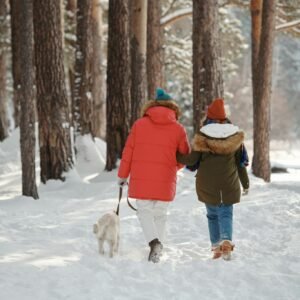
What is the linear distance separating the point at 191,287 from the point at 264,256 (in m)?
1.45

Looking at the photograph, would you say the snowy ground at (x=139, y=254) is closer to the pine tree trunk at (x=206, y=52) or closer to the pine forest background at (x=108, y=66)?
the pine forest background at (x=108, y=66)

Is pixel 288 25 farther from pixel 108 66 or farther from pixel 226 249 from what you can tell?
pixel 226 249

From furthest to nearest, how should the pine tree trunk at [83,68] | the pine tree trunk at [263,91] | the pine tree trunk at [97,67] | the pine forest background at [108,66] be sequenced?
1. the pine tree trunk at [97,67]
2. the pine tree trunk at [83,68]
3. the pine tree trunk at [263,91]
4. the pine forest background at [108,66]

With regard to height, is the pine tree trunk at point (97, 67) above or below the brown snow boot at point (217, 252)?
above

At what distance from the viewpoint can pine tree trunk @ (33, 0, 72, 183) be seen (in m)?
10.6

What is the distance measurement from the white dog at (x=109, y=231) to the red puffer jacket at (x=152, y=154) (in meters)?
0.32

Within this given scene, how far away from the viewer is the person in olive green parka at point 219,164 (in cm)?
545

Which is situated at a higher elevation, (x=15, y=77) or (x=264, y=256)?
(x=15, y=77)

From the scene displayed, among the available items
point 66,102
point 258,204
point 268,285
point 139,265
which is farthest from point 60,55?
point 268,285

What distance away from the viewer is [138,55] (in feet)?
43.1

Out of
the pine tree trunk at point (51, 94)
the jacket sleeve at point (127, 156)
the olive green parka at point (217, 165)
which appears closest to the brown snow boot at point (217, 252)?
the olive green parka at point (217, 165)

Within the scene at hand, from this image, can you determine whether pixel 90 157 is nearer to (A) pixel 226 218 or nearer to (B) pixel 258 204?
(B) pixel 258 204

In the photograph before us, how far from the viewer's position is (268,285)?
186 inches

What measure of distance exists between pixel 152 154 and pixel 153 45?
10890 mm
